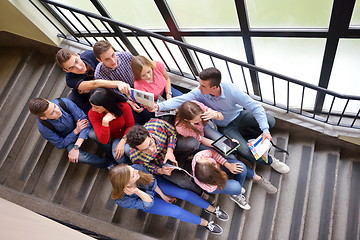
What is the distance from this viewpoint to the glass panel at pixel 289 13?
290 cm

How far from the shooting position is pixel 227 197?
142 inches

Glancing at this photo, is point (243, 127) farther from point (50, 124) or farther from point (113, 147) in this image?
point (50, 124)

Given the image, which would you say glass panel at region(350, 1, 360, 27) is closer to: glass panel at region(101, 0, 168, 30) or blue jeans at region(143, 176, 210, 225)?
glass panel at region(101, 0, 168, 30)

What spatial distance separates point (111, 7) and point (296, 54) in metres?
2.52

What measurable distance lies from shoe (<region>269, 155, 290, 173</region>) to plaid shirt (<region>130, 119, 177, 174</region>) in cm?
131

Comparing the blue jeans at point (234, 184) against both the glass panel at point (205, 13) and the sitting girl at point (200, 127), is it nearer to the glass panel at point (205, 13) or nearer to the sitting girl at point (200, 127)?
the sitting girl at point (200, 127)

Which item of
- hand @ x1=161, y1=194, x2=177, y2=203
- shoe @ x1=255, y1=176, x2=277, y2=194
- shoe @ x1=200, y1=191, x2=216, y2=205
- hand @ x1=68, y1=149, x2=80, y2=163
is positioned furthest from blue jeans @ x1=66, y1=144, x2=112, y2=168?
shoe @ x1=255, y1=176, x2=277, y2=194

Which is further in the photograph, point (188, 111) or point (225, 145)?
point (225, 145)

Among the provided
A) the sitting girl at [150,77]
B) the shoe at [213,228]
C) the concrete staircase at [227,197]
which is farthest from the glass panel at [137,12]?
the shoe at [213,228]

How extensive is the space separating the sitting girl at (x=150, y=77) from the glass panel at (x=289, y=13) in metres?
1.18

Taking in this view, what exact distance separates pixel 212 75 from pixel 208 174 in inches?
36.2

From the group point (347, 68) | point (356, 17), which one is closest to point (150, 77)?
point (356, 17)

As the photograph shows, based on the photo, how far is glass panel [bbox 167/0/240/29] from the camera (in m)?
3.35

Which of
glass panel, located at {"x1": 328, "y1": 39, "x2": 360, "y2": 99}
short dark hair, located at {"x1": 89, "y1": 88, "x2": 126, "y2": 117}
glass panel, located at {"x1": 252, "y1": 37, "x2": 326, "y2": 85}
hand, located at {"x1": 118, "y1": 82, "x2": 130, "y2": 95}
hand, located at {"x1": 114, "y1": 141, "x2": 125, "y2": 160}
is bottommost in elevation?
hand, located at {"x1": 114, "y1": 141, "x2": 125, "y2": 160}
